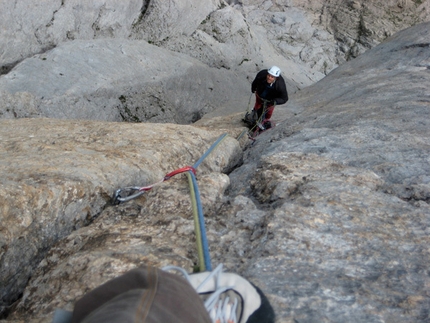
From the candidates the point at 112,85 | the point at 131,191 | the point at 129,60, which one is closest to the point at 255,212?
the point at 131,191

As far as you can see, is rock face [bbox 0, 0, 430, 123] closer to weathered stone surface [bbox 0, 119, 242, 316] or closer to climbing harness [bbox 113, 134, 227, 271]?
weathered stone surface [bbox 0, 119, 242, 316]

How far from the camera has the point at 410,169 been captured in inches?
143

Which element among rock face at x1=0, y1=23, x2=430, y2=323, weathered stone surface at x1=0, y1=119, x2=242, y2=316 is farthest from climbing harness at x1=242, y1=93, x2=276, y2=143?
rock face at x1=0, y1=23, x2=430, y2=323

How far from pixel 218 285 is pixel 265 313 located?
0.97ft

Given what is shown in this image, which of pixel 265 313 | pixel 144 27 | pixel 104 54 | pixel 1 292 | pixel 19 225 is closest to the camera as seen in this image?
pixel 265 313

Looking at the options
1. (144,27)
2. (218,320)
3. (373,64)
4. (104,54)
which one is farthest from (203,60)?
(218,320)

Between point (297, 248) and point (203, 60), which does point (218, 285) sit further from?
point (203, 60)

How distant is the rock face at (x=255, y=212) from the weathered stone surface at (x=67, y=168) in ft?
0.04

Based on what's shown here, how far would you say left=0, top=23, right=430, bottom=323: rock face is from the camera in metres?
2.23

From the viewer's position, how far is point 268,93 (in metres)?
7.96

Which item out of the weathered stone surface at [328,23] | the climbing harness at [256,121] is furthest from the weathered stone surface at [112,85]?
the weathered stone surface at [328,23]

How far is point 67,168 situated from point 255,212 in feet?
5.67

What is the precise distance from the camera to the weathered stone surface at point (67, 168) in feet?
9.33

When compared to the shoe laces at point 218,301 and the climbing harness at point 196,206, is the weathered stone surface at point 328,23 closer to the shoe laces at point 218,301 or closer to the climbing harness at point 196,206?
the climbing harness at point 196,206
